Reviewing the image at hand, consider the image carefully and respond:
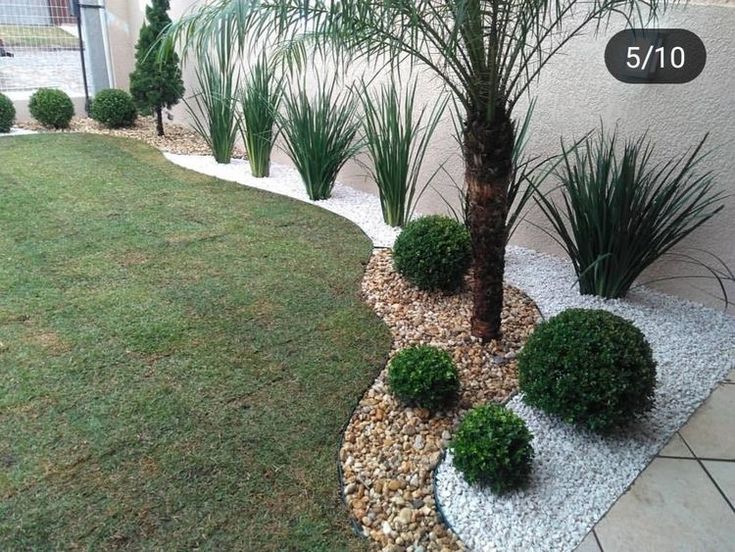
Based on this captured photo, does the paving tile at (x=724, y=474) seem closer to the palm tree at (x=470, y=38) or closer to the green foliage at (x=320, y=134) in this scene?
the palm tree at (x=470, y=38)

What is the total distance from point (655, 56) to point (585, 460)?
2128mm

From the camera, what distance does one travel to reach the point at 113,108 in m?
6.74

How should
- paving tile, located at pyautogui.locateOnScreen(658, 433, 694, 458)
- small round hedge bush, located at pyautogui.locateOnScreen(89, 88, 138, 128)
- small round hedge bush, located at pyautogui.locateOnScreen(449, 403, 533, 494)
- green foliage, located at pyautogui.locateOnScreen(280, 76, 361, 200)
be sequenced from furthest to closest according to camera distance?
small round hedge bush, located at pyautogui.locateOnScreen(89, 88, 138, 128) → green foliage, located at pyautogui.locateOnScreen(280, 76, 361, 200) → paving tile, located at pyautogui.locateOnScreen(658, 433, 694, 458) → small round hedge bush, located at pyautogui.locateOnScreen(449, 403, 533, 494)

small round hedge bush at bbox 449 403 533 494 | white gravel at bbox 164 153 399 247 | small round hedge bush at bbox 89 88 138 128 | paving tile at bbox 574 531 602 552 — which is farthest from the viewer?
small round hedge bush at bbox 89 88 138 128

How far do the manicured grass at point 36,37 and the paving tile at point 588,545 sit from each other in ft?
26.7

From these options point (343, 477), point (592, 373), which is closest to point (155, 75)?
point (343, 477)

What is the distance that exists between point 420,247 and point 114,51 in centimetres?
669

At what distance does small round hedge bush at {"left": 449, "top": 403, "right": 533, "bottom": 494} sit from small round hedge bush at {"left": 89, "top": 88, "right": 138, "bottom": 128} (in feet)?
20.6

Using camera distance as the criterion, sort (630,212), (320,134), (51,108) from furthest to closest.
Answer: (51,108) < (320,134) < (630,212)

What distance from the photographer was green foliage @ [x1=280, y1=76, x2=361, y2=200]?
4.42m

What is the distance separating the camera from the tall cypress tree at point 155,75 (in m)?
6.30

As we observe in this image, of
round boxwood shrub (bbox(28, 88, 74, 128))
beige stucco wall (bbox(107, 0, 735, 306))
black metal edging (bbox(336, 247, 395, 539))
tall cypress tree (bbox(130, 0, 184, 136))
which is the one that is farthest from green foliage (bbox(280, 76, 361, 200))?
round boxwood shrub (bbox(28, 88, 74, 128))

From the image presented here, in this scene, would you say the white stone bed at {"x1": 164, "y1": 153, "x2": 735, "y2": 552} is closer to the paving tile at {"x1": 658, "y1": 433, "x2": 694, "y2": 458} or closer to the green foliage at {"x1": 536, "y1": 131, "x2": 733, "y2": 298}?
the paving tile at {"x1": 658, "y1": 433, "x2": 694, "y2": 458}

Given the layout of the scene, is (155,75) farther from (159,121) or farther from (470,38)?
(470,38)
